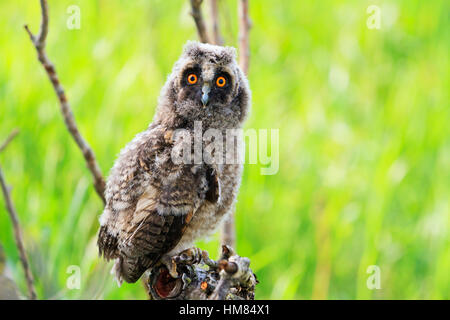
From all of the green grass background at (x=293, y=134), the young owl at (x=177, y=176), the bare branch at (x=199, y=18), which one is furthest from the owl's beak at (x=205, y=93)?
the green grass background at (x=293, y=134)

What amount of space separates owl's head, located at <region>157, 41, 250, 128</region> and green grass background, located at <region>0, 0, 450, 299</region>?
1551 millimetres

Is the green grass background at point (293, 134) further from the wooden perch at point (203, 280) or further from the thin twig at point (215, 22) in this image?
the wooden perch at point (203, 280)

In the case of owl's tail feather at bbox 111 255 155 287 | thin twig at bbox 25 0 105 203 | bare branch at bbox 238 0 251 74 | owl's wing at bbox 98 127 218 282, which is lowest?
owl's tail feather at bbox 111 255 155 287

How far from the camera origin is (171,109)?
2.81 meters

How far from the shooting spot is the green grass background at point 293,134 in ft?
15.2

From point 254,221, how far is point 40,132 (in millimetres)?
2102

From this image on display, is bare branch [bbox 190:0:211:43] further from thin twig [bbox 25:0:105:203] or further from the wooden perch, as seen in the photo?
the wooden perch

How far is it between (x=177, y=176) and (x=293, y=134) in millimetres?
3197

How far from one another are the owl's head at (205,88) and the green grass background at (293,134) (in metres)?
1.55

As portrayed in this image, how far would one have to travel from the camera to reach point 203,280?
85.8 inches

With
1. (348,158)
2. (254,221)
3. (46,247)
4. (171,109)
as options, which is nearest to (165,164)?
(171,109)

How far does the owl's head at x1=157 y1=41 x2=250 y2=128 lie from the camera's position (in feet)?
8.84

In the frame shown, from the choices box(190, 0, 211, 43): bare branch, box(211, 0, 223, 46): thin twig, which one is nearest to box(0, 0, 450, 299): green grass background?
box(211, 0, 223, 46): thin twig
